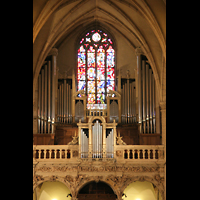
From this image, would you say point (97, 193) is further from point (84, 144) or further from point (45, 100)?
point (45, 100)

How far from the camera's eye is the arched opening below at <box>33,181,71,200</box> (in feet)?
53.4

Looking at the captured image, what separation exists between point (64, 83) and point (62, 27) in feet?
8.93

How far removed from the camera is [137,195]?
1642cm

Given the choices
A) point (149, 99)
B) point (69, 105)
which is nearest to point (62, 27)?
point (69, 105)

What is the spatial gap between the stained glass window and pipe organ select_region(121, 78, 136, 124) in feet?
4.62

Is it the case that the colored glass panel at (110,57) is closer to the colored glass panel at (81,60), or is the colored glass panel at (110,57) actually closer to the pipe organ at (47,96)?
the colored glass panel at (81,60)

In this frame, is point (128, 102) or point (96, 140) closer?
point (96, 140)

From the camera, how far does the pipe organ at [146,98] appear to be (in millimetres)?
16250

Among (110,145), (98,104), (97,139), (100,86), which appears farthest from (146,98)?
(97,139)

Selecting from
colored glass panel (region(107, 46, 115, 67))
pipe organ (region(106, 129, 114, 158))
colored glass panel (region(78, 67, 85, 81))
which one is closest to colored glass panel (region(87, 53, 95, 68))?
colored glass panel (region(78, 67, 85, 81))

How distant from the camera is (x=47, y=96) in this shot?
16.8m

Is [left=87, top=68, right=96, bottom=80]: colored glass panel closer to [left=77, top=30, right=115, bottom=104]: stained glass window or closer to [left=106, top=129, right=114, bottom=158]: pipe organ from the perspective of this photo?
[left=77, top=30, right=115, bottom=104]: stained glass window

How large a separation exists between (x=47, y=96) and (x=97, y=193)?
5.03m

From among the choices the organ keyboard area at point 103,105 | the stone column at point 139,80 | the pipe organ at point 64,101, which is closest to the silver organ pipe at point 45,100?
the organ keyboard area at point 103,105
